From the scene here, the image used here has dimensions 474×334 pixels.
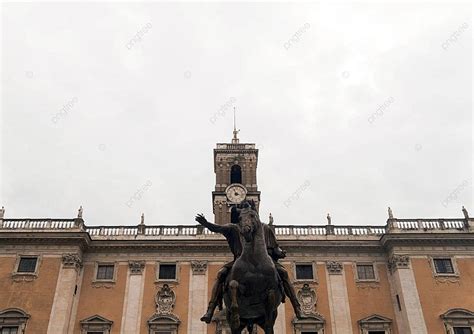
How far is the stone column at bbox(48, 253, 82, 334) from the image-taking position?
99.8ft

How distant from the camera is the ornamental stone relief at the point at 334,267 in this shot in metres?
33.7

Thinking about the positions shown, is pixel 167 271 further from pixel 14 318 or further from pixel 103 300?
pixel 14 318

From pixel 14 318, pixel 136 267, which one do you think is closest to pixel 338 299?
pixel 136 267

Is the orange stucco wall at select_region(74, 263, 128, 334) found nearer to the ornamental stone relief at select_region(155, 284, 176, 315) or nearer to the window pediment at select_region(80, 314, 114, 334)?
the window pediment at select_region(80, 314, 114, 334)

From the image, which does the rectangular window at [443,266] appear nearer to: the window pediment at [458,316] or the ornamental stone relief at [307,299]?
the window pediment at [458,316]

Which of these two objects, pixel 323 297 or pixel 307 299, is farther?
pixel 323 297

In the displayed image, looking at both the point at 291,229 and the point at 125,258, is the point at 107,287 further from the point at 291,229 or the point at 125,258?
the point at 291,229

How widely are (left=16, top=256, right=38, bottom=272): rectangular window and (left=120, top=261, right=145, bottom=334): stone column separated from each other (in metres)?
6.43

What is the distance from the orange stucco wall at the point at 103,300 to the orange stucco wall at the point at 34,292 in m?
1.99

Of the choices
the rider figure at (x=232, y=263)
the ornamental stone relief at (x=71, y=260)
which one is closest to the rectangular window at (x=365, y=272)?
the ornamental stone relief at (x=71, y=260)

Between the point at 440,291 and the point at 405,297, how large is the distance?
2.57 metres

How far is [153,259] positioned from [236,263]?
25.4 metres

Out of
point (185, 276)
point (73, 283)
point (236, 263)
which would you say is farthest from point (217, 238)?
point (236, 263)

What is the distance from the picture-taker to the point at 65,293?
3147 cm
